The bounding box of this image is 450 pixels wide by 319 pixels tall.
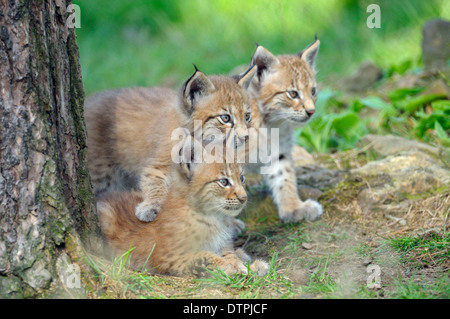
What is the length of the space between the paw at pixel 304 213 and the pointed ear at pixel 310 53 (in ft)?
4.92

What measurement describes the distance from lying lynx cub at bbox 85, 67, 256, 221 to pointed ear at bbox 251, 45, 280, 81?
407mm

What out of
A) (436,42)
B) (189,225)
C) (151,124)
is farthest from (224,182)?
(436,42)

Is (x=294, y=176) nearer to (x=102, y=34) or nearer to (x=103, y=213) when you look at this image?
(x=103, y=213)

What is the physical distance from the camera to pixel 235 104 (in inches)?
171

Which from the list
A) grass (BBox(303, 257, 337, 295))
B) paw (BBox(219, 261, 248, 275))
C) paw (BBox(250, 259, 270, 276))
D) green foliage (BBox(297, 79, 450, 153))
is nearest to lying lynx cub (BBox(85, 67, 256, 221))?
paw (BBox(219, 261, 248, 275))

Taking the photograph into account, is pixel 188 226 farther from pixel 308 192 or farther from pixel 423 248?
pixel 308 192

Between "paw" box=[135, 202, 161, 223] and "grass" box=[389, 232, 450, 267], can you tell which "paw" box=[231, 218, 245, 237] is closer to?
"paw" box=[135, 202, 161, 223]

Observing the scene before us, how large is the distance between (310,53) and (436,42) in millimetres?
2697

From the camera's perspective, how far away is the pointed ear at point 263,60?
4969 millimetres

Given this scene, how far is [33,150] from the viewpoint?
284cm

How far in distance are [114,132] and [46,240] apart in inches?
73.2

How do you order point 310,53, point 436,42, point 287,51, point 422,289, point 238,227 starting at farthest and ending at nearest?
point 287,51
point 436,42
point 310,53
point 238,227
point 422,289

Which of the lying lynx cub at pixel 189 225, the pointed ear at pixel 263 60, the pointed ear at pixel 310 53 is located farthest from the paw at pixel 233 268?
the pointed ear at pixel 310 53

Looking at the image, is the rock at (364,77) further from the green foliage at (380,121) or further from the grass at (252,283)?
the grass at (252,283)
